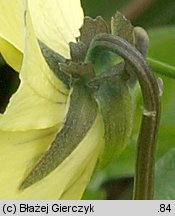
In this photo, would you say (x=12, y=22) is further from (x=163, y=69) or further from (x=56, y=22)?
(x=163, y=69)

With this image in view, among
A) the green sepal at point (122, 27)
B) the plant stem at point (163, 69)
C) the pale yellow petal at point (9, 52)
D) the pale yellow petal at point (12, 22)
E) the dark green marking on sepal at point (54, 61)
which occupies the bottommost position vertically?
the plant stem at point (163, 69)

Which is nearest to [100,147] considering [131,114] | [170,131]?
[131,114]

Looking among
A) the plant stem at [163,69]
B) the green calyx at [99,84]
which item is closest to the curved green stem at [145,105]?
the green calyx at [99,84]

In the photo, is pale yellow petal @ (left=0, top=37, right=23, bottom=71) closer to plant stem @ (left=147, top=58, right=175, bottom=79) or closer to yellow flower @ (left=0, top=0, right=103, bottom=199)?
yellow flower @ (left=0, top=0, right=103, bottom=199)

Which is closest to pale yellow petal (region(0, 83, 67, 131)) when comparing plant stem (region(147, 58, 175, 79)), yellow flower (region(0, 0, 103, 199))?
yellow flower (region(0, 0, 103, 199))

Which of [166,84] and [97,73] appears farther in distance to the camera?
[166,84]

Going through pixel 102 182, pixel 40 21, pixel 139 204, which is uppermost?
pixel 40 21

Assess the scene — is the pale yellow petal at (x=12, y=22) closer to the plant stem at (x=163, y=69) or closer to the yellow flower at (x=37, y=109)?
the yellow flower at (x=37, y=109)

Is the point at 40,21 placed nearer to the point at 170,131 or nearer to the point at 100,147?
the point at 100,147
